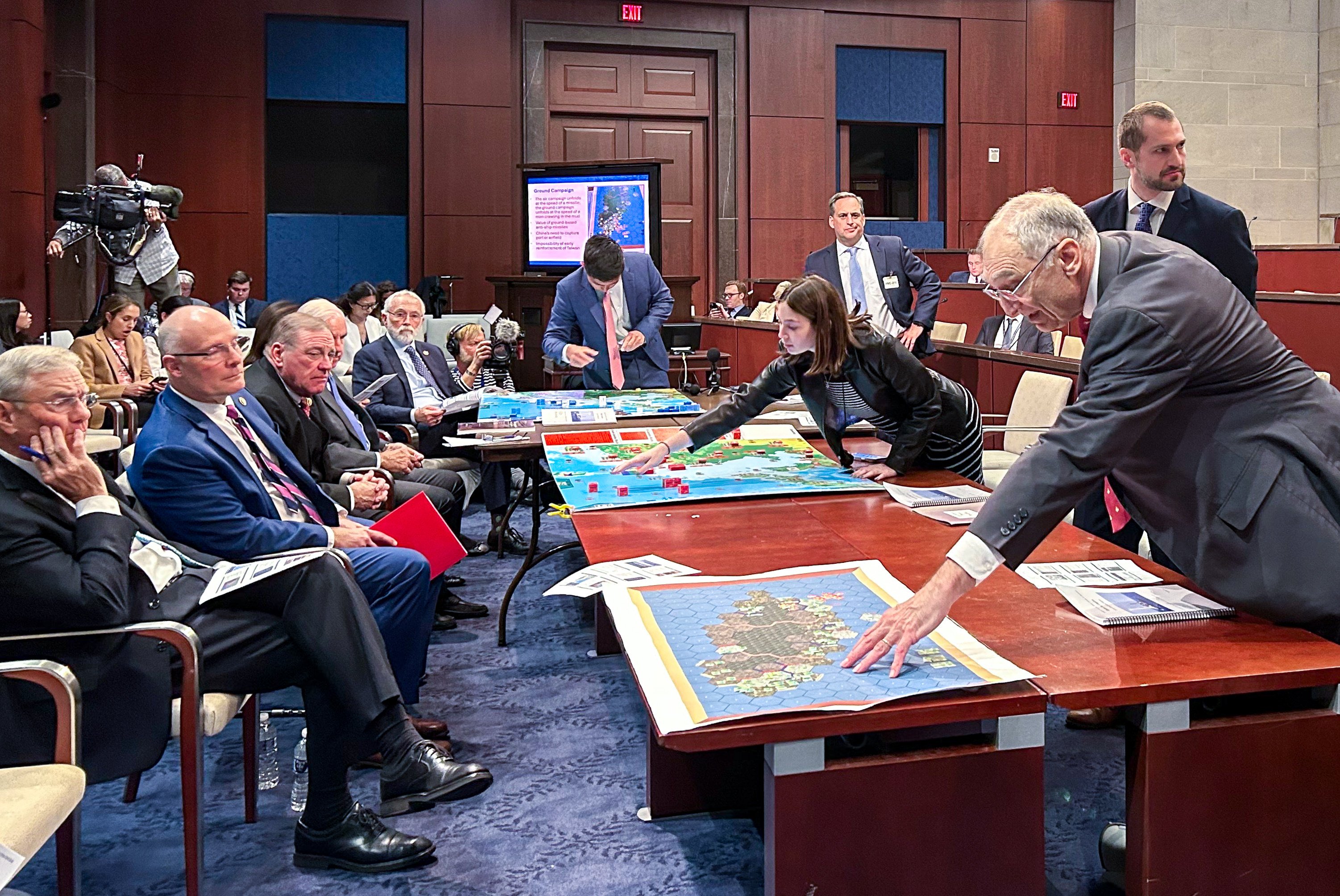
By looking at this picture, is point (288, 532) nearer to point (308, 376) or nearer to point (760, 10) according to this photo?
point (308, 376)

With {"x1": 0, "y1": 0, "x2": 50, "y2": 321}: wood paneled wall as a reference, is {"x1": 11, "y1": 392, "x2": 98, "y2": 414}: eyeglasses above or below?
below

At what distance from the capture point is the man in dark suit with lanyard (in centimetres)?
320

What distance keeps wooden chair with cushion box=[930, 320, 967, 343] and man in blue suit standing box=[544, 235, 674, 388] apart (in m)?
2.96

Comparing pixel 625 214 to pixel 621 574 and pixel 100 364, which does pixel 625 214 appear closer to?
pixel 100 364

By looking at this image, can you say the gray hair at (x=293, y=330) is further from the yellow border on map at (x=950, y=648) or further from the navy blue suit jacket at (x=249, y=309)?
the navy blue suit jacket at (x=249, y=309)

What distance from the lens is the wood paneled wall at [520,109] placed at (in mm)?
10039

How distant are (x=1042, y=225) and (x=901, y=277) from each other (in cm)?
390

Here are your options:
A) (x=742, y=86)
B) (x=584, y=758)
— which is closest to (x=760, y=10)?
(x=742, y=86)

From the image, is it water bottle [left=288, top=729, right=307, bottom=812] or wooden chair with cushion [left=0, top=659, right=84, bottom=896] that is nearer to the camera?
wooden chair with cushion [left=0, top=659, right=84, bottom=896]

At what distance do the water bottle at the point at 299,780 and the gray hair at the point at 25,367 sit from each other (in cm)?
95

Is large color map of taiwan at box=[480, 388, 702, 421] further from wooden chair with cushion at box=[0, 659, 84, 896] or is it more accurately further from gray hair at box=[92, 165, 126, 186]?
gray hair at box=[92, 165, 126, 186]

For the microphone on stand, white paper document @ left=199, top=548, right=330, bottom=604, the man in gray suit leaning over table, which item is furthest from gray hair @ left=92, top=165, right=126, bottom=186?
the man in gray suit leaning over table

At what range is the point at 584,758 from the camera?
2.91 metres

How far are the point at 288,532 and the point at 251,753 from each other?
507mm
